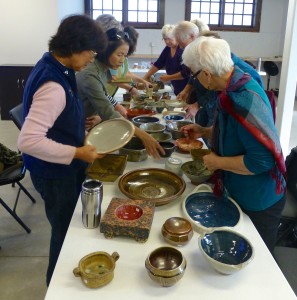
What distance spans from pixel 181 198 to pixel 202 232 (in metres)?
0.25

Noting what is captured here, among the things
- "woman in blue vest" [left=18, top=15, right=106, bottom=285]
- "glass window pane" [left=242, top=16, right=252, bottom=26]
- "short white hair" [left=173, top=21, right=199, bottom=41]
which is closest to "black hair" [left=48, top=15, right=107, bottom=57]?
"woman in blue vest" [left=18, top=15, right=106, bottom=285]

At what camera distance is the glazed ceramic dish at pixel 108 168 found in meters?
1.49

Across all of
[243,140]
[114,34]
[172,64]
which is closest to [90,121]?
[114,34]

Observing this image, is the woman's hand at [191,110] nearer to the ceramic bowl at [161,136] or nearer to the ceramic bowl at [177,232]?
the ceramic bowl at [161,136]

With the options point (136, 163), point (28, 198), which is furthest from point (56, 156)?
point (28, 198)

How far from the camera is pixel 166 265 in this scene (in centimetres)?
97

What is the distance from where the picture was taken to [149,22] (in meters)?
7.30

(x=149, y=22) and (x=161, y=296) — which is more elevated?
(x=149, y=22)

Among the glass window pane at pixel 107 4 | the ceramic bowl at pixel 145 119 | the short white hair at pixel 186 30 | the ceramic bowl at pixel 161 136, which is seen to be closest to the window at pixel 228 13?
the glass window pane at pixel 107 4

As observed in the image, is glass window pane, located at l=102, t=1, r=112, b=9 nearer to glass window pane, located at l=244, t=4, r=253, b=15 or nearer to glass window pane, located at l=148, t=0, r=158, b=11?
glass window pane, located at l=148, t=0, r=158, b=11

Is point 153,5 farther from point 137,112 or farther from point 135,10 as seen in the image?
point 137,112

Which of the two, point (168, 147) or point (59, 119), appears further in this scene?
point (168, 147)

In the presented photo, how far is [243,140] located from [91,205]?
0.58m

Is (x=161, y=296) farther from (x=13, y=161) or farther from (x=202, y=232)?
(x=13, y=161)
